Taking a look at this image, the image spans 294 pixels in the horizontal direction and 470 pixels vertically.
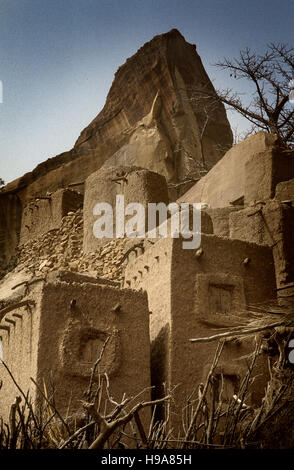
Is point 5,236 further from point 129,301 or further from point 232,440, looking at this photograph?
point 232,440

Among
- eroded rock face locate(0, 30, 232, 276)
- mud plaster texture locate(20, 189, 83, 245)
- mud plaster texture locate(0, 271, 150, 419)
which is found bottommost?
mud plaster texture locate(0, 271, 150, 419)

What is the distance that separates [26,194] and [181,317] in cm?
1351

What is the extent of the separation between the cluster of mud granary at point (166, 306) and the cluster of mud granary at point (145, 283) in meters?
Result: 0.02

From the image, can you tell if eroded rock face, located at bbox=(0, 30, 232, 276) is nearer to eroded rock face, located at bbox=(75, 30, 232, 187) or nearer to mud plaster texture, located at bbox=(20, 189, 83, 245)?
eroded rock face, located at bbox=(75, 30, 232, 187)

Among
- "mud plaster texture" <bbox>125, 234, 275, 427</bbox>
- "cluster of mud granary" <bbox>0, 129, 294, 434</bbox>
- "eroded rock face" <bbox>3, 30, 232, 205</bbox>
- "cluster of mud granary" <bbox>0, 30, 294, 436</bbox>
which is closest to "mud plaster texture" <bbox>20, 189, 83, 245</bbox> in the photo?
"cluster of mud granary" <bbox>0, 30, 294, 436</bbox>

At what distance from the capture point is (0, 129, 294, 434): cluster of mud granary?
8.72 metres

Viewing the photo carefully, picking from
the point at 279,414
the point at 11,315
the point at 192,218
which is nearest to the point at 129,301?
the point at 11,315

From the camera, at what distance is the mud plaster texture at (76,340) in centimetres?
849

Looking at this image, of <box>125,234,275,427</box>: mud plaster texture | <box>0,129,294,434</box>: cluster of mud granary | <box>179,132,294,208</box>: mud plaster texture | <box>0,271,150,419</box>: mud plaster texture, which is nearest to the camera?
<box>0,271,150,419</box>: mud plaster texture

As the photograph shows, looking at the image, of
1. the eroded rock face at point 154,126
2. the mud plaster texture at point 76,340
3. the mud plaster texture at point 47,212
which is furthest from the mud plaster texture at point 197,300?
the eroded rock face at point 154,126

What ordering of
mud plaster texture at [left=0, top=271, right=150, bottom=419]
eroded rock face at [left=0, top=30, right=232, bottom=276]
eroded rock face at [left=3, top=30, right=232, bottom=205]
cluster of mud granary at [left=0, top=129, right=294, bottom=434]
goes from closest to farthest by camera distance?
1. mud plaster texture at [left=0, top=271, right=150, bottom=419]
2. cluster of mud granary at [left=0, top=129, right=294, bottom=434]
3. eroded rock face at [left=0, top=30, right=232, bottom=276]
4. eroded rock face at [left=3, top=30, right=232, bottom=205]

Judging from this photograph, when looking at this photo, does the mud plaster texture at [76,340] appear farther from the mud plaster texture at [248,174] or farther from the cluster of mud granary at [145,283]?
the mud plaster texture at [248,174]

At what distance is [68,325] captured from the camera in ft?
28.8

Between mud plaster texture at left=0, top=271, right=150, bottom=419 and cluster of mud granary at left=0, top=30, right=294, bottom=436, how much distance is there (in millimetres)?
14
